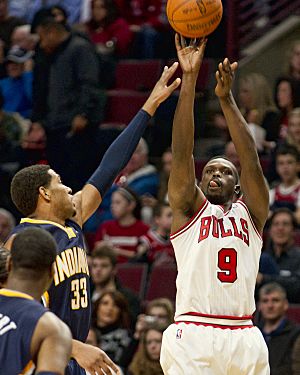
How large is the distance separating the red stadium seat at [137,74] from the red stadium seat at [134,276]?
10.1 ft

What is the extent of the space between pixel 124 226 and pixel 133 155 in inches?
33.1

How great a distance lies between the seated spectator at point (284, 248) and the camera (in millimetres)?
10484

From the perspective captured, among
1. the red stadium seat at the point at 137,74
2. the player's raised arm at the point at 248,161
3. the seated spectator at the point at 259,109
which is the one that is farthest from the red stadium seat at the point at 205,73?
the player's raised arm at the point at 248,161

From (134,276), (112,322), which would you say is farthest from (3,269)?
(134,276)

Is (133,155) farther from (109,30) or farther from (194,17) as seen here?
(194,17)

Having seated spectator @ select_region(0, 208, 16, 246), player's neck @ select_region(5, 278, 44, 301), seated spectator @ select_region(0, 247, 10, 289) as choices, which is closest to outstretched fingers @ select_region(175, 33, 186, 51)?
seated spectator @ select_region(0, 247, 10, 289)

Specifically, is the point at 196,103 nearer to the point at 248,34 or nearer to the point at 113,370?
the point at 248,34

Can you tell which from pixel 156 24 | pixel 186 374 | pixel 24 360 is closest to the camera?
pixel 24 360

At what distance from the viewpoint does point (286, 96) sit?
1216 centimetres

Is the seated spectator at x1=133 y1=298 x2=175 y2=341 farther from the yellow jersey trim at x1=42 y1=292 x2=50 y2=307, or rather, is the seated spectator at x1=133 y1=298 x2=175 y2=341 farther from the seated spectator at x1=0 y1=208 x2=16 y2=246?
the yellow jersey trim at x1=42 y1=292 x2=50 y2=307

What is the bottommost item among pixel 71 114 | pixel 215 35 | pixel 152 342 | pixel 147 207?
pixel 152 342

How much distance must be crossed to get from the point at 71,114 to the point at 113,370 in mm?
6675

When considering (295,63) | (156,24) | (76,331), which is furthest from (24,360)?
→ (156,24)

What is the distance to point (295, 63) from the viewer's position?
1255cm
